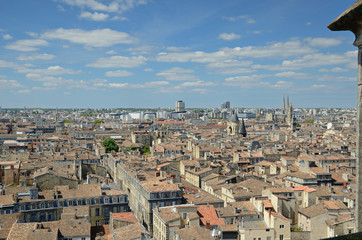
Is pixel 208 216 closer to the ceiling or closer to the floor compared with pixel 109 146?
closer to the floor

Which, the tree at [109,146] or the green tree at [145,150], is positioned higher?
the tree at [109,146]

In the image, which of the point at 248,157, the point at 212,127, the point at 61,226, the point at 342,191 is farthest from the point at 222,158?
the point at 212,127

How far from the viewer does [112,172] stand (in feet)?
215

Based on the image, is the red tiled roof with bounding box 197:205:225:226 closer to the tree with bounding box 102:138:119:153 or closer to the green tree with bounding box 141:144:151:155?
the tree with bounding box 102:138:119:153

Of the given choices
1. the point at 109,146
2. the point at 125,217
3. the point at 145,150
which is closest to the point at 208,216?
the point at 125,217

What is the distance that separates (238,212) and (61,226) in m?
16.8

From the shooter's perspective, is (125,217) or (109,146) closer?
(125,217)

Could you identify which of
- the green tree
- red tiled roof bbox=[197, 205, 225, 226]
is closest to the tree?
the green tree

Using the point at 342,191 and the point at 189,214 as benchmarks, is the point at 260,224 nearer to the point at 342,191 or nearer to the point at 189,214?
the point at 189,214

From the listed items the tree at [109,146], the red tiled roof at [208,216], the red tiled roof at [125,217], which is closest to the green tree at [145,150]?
the tree at [109,146]

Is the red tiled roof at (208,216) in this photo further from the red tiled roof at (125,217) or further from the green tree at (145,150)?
the green tree at (145,150)

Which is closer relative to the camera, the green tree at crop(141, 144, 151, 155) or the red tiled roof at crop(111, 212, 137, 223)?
the red tiled roof at crop(111, 212, 137, 223)

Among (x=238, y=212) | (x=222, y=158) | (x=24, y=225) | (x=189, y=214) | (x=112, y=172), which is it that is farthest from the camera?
(x=222, y=158)

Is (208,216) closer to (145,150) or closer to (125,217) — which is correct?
(125,217)
